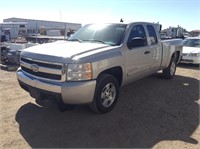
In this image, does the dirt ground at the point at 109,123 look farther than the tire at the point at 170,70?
No

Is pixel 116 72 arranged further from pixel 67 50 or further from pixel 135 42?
pixel 67 50

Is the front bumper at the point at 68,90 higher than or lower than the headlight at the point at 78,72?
lower

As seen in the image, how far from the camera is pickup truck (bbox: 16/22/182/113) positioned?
3.95 meters

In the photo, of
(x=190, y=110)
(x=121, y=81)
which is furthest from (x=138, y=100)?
(x=190, y=110)

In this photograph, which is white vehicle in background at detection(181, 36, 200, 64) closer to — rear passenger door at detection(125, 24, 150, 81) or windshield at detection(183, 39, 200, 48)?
windshield at detection(183, 39, 200, 48)

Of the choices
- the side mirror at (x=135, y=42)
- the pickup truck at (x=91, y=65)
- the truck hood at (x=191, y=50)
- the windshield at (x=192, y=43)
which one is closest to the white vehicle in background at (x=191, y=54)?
the truck hood at (x=191, y=50)

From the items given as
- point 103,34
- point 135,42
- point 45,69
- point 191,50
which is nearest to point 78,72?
point 45,69

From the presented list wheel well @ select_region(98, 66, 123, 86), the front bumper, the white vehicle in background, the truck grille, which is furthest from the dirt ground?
the white vehicle in background

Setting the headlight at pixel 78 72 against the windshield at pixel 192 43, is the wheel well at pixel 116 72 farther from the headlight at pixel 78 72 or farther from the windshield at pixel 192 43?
the windshield at pixel 192 43

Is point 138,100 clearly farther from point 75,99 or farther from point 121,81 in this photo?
point 75,99

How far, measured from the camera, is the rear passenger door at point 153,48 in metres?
6.11

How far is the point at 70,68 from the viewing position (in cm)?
391

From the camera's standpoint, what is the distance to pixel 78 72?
13.0ft

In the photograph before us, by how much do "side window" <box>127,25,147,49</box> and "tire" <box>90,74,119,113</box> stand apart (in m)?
1.00
